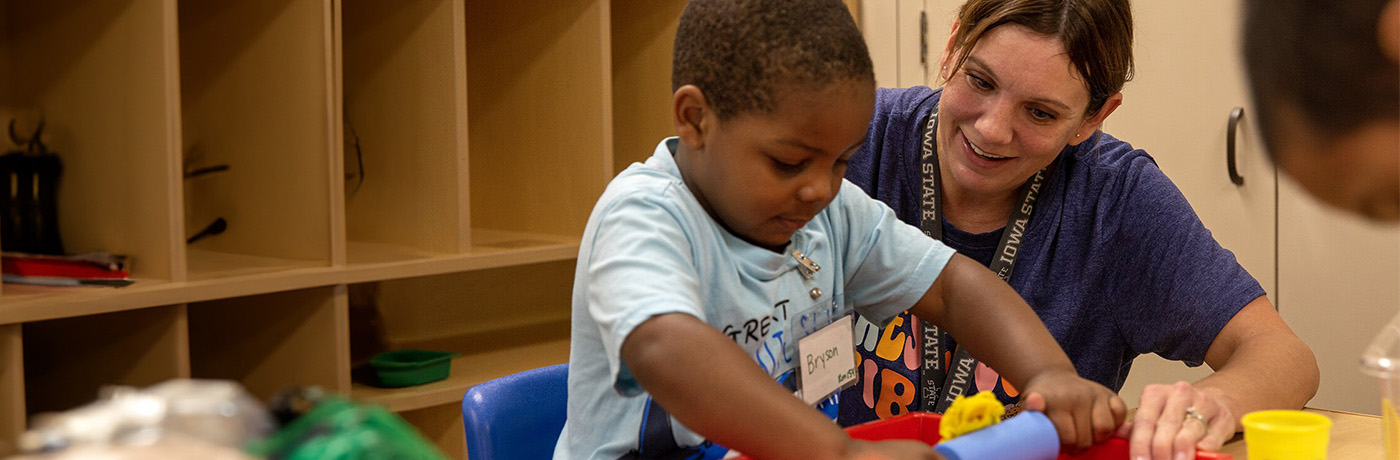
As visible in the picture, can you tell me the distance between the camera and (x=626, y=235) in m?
0.80

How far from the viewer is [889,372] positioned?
1404 mm

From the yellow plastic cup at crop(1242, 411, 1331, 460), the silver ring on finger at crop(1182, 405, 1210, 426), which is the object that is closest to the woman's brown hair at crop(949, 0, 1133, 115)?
the silver ring on finger at crop(1182, 405, 1210, 426)

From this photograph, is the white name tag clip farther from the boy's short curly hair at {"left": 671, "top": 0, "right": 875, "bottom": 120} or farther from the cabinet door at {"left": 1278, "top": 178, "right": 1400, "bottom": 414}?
the cabinet door at {"left": 1278, "top": 178, "right": 1400, "bottom": 414}

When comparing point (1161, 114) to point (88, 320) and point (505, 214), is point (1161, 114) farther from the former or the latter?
point (88, 320)

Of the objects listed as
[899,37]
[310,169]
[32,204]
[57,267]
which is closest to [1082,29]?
[310,169]

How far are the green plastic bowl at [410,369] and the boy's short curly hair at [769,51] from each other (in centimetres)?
131

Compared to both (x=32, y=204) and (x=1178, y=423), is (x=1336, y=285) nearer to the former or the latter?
(x=1178, y=423)

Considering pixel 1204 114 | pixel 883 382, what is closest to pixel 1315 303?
pixel 1204 114

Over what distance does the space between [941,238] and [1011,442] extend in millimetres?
682

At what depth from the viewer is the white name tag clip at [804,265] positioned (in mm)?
948

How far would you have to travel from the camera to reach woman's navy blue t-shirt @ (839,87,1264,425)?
4.46 ft

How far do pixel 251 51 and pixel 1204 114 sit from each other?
6.44 ft

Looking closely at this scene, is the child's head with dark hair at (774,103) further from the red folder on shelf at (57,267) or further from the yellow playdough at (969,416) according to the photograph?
the red folder on shelf at (57,267)

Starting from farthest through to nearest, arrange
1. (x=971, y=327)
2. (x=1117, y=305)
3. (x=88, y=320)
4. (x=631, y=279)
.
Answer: (x=88, y=320) < (x=1117, y=305) < (x=971, y=327) < (x=631, y=279)
